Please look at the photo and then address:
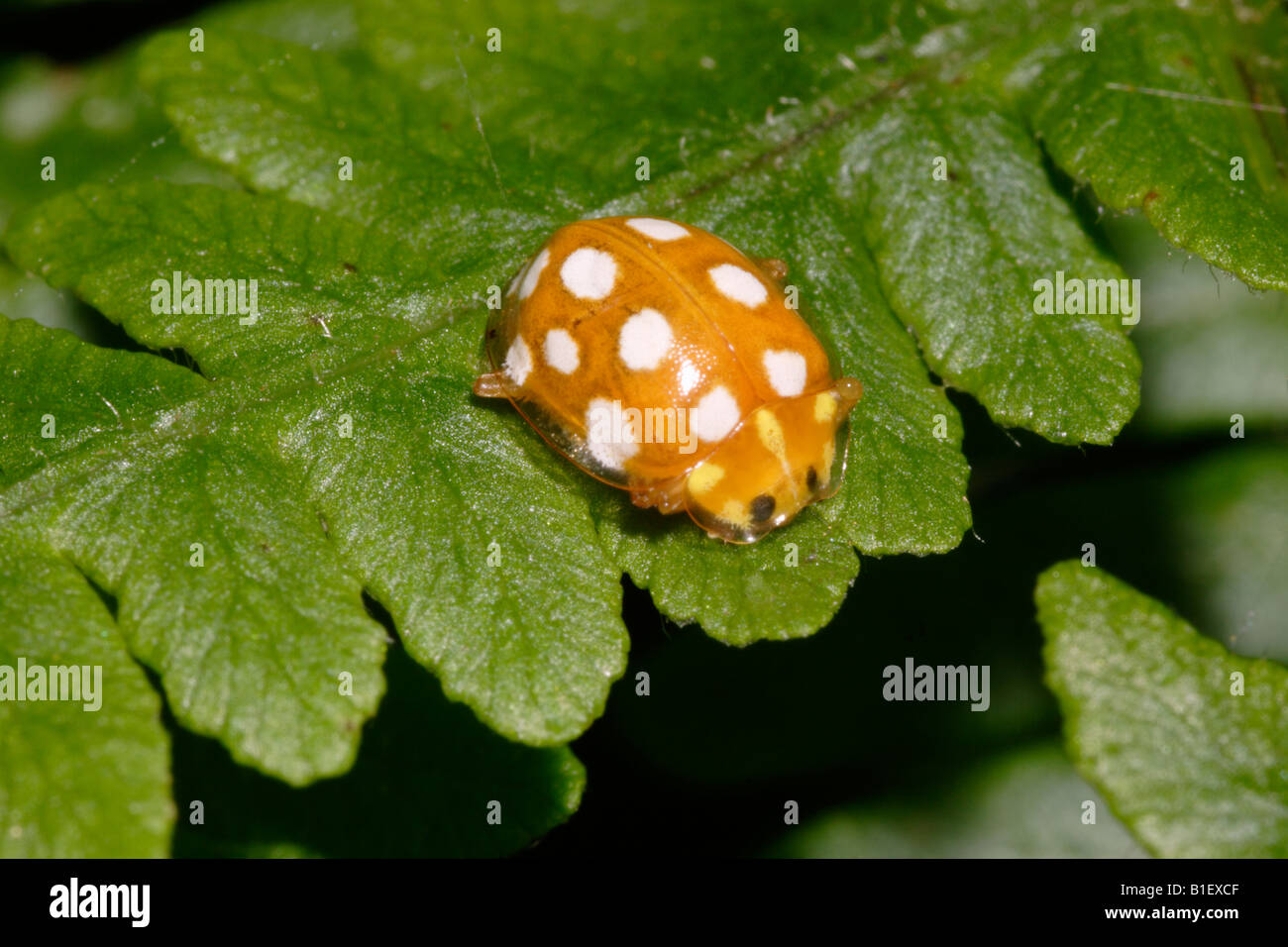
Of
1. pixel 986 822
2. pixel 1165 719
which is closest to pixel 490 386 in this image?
pixel 1165 719

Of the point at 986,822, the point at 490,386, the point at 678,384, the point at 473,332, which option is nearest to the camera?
the point at 678,384

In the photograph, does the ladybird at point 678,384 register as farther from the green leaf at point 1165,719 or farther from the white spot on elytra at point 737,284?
the green leaf at point 1165,719

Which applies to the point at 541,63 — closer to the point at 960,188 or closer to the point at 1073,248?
the point at 960,188

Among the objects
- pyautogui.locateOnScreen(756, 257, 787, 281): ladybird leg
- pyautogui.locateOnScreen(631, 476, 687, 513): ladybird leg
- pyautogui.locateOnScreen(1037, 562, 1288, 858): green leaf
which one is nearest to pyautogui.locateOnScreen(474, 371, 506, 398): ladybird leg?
pyautogui.locateOnScreen(631, 476, 687, 513): ladybird leg

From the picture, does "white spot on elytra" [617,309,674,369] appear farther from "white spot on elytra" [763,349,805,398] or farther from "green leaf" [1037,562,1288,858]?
"green leaf" [1037,562,1288,858]

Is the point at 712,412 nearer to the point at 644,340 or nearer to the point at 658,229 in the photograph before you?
the point at 644,340
